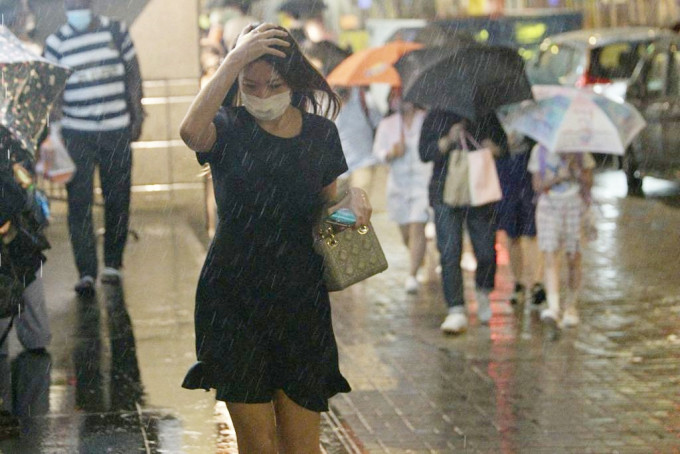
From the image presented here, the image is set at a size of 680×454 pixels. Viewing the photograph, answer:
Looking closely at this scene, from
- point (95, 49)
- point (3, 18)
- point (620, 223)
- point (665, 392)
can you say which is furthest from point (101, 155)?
point (620, 223)

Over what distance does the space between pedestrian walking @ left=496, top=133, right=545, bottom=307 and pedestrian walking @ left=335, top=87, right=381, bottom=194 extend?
1677mm

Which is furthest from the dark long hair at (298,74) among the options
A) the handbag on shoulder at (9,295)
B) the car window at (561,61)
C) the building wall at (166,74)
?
the car window at (561,61)

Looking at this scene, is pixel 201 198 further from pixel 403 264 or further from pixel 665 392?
pixel 665 392

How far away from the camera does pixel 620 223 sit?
14641 mm

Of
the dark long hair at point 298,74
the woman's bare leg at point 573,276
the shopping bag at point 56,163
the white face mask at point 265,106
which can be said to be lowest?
the woman's bare leg at point 573,276

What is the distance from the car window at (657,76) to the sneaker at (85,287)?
31.4ft

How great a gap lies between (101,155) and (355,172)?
7.69 feet

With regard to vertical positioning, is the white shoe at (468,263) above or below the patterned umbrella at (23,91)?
below

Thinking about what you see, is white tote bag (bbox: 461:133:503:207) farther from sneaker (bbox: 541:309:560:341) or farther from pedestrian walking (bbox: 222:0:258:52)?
pedestrian walking (bbox: 222:0:258:52)

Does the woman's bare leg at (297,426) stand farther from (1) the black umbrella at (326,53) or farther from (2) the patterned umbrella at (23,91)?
(1) the black umbrella at (326,53)

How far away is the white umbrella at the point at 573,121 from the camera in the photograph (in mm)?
9055

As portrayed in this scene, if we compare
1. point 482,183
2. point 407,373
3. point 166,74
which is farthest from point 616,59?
point 407,373

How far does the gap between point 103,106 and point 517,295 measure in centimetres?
352

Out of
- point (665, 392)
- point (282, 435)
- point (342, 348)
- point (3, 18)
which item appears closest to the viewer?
point (282, 435)
